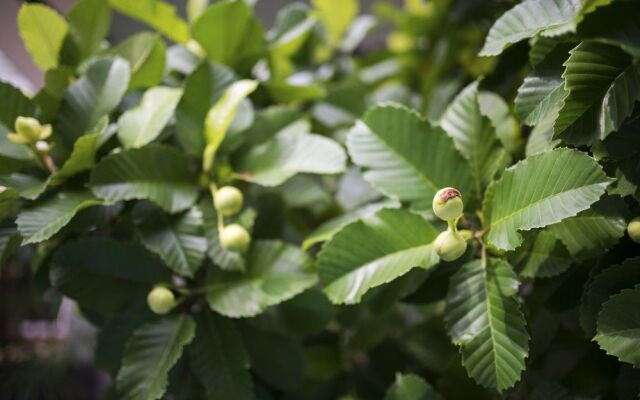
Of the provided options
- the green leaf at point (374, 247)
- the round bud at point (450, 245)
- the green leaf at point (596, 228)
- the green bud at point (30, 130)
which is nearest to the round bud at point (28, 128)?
the green bud at point (30, 130)

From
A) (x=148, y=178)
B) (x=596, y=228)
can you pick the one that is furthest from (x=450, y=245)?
(x=148, y=178)

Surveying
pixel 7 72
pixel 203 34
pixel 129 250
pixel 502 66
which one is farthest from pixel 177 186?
pixel 502 66

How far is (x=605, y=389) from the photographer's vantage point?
64 cm

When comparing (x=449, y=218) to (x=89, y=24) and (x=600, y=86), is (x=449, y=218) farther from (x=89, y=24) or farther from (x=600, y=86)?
(x=89, y=24)

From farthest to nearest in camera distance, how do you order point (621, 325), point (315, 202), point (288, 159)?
point (315, 202) < point (288, 159) < point (621, 325)

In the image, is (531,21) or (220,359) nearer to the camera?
(531,21)

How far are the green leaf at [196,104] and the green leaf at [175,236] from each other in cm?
9

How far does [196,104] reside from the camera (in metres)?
0.68

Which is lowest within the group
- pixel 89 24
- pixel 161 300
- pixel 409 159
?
pixel 161 300

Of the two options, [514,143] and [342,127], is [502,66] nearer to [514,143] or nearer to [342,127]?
[514,143]

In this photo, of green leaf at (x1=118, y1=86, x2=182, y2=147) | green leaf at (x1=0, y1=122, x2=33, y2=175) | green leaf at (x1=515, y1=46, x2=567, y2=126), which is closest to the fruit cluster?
green leaf at (x1=515, y1=46, x2=567, y2=126)

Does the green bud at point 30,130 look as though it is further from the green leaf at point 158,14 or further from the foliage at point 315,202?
the green leaf at point 158,14

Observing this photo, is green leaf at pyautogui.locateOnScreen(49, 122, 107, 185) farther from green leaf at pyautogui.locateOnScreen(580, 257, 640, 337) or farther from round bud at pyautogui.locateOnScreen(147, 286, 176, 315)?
green leaf at pyautogui.locateOnScreen(580, 257, 640, 337)

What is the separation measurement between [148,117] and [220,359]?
0.95 feet
